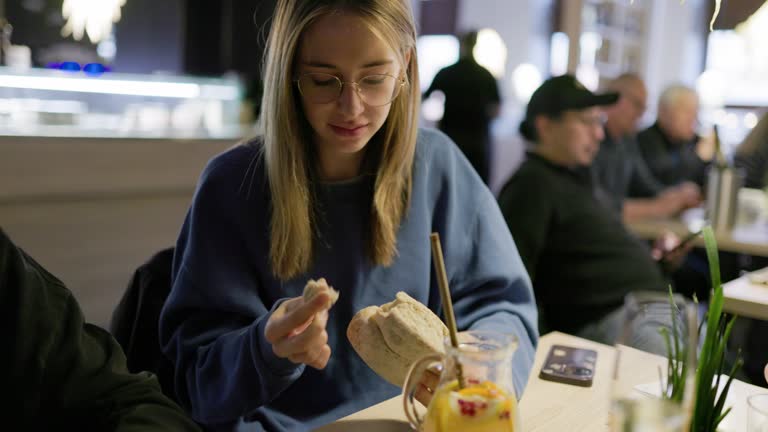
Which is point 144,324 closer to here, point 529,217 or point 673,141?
point 529,217

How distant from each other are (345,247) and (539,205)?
3.85ft

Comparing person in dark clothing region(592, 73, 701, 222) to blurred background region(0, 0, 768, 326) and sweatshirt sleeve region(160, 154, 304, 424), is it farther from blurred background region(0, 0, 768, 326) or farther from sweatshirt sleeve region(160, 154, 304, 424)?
sweatshirt sleeve region(160, 154, 304, 424)

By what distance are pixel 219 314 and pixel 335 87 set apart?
438mm

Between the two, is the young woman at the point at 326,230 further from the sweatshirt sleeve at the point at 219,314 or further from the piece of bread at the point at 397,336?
the piece of bread at the point at 397,336

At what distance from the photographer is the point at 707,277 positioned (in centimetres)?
337

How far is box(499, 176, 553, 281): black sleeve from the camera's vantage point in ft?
7.39

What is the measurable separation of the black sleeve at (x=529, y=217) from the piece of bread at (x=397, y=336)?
4.43ft

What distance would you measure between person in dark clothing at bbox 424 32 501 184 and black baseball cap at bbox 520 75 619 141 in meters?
2.27

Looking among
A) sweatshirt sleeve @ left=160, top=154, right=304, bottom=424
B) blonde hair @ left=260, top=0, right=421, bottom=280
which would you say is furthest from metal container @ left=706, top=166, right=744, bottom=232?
sweatshirt sleeve @ left=160, top=154, right=304, bottom=424

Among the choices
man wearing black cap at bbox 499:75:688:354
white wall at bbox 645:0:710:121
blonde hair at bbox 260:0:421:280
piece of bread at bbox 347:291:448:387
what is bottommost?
man wearing black cap at bbox 499:75:688:354

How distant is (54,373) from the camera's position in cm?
92

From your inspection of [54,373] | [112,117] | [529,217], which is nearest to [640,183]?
[529,217]

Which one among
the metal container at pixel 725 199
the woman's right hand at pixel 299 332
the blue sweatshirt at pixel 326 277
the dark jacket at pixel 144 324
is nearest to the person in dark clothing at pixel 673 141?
the metal container at pixel 725 199

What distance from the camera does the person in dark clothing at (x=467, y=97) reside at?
16.4 feet
